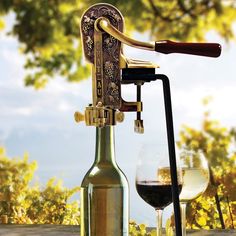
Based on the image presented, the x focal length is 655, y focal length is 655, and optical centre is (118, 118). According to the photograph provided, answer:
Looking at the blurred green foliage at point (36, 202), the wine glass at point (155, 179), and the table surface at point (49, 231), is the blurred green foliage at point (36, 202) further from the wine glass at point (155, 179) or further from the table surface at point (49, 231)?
the wine glass at point (155, 179)

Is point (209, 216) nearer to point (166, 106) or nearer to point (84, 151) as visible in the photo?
point (84, 151)

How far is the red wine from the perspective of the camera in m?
1.29

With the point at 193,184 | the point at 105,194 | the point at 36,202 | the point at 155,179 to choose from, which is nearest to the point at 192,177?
the point at 193,184

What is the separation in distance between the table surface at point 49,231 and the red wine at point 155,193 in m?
0.34

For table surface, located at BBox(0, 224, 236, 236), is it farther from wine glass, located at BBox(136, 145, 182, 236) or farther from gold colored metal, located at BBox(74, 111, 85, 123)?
gold colored metal, located at BBox(74, 111, 85, 123)

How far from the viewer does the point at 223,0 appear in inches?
177

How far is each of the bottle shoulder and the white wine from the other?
12.2 inches

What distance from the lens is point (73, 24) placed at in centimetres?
502

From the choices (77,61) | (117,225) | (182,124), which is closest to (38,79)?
(77,61)

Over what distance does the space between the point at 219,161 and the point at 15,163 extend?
0.80m

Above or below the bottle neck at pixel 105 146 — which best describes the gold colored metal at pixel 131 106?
above

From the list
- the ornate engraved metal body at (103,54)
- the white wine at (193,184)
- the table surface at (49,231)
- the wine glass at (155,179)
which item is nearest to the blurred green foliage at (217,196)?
the table surface at (49,231)

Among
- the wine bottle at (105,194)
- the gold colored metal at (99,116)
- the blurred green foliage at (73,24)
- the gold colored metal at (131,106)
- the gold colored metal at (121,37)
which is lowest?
the wine bottle at (105,194)

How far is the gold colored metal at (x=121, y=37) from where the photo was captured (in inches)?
43.1
